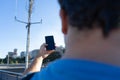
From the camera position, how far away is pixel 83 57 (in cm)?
135

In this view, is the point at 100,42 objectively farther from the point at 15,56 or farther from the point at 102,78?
the point at 15,56

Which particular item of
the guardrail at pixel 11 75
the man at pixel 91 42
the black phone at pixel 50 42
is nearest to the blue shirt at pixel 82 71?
the man at pixel 91 42

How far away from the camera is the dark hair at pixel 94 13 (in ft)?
4.27

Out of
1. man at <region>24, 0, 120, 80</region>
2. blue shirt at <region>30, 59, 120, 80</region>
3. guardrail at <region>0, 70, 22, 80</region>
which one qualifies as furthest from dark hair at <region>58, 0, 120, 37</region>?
guardrail at <region>0, 70, 22, 80</region>

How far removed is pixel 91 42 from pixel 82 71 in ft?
0.39

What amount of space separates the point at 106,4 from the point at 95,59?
21cm

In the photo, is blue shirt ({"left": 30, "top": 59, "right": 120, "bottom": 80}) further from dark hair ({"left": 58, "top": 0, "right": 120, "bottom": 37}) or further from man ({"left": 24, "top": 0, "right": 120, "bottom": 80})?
dark hair ({"left": 58, "top": 0, "right": 120, "bottom": 37})

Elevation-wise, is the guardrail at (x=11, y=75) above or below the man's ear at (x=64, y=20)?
below

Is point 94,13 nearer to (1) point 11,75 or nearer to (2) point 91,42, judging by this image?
(2) point 91,42

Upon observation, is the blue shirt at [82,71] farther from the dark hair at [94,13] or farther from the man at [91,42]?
the dark hair at [94,13]

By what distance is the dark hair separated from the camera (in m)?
1.30

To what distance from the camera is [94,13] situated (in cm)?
132

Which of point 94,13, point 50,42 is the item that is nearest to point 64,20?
point 94,13

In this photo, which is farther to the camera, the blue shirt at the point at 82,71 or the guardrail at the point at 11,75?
the guardrail at the point at 11,75
